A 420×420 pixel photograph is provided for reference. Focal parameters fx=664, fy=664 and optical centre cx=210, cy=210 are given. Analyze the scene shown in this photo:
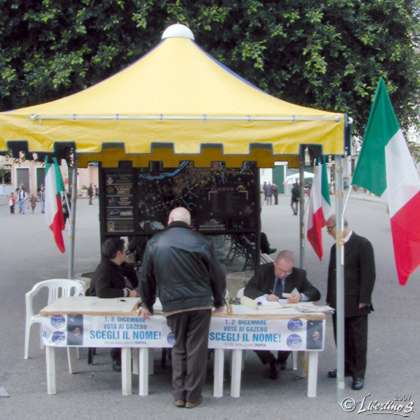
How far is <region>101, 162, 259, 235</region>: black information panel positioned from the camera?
948 centimetres

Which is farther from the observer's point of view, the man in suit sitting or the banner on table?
the man in suit sitting

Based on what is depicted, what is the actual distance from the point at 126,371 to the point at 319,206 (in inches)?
143

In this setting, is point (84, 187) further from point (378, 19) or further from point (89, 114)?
point (89, 114)

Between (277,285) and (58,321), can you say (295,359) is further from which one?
(58,321)

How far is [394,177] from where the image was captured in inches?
211

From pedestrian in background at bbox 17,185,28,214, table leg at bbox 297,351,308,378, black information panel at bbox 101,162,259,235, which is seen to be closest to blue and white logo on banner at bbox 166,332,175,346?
table leg at bbox 297,351,308,378

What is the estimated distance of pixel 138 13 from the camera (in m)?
9.02

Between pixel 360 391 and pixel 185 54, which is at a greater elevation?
pixel 185 54

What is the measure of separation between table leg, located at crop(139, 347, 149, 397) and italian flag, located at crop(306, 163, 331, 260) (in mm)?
3391

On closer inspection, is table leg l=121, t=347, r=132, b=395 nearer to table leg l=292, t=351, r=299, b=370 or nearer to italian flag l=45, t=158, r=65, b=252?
table leg l=292, t=351, r=299, b=370

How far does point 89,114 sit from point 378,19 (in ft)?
19.8

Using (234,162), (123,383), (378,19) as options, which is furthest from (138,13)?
(123,383)

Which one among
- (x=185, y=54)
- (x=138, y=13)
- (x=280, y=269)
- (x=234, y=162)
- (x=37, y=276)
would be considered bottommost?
(x=37, y=276)

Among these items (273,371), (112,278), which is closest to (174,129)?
(112,278)
